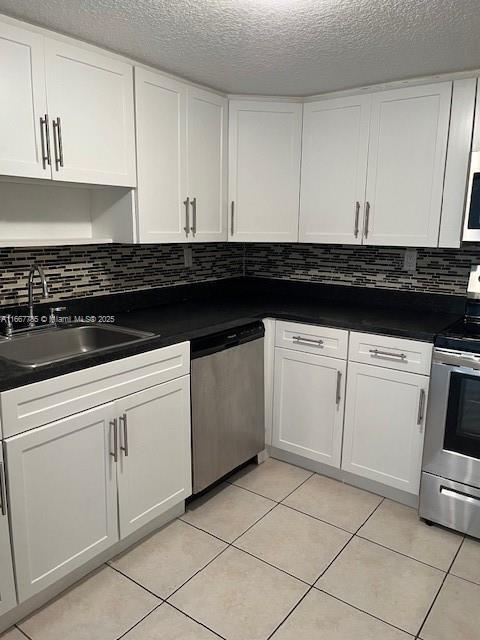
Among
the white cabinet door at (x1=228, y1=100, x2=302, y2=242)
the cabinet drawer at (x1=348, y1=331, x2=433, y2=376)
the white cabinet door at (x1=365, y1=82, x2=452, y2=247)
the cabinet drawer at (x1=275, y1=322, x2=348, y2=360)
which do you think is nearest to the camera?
the cabinet drawer at (x1=348, y1=331, x2=433, y2=376)

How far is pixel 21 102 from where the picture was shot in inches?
71.6

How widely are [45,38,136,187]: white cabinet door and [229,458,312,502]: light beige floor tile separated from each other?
169cm

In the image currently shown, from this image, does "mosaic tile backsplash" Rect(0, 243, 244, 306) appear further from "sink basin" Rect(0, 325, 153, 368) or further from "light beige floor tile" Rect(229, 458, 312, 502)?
"light beige floor tile" Rect(229, 458, 312, 502)

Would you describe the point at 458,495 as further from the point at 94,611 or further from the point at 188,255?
the point at 188,255

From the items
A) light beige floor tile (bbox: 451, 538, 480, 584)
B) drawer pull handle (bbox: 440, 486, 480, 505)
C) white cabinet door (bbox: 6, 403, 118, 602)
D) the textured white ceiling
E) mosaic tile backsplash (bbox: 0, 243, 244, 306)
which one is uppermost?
the textured white ceiling

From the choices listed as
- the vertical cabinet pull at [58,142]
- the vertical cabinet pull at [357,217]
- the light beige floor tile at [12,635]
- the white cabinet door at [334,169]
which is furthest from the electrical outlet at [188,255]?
the light beige floor tile at [12,635]

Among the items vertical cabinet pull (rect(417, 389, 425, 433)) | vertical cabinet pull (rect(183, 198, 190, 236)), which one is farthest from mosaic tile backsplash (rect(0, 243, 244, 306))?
vertical cabinet pull (rect(417, 389, 425, 433))

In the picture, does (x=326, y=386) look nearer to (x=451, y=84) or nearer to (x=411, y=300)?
(x=411, y=300)

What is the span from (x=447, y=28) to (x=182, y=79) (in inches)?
50.2

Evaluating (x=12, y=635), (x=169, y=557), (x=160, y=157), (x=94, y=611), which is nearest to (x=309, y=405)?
(x=169, y=557)

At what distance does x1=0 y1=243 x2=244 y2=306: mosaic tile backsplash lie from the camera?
7.29 ft

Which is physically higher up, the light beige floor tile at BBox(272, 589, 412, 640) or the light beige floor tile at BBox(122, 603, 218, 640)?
the light beige floor tile at BBox(272, 589, 412, 640)

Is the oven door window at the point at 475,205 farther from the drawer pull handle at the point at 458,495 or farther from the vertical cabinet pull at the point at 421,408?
the drawer pull handle at the point at 458,495

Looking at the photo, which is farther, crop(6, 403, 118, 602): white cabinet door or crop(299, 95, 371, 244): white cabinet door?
crop(299, 95, 371, 244): white cabinet door
